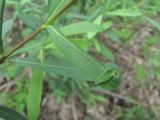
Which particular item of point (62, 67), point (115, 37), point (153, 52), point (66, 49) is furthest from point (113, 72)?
point (153, 52)

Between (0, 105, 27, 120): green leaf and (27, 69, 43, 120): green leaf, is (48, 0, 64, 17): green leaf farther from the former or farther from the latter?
(0, 105, 27, 120): green leaf

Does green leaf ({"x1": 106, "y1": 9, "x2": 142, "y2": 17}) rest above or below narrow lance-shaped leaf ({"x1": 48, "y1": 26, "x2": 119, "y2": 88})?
below

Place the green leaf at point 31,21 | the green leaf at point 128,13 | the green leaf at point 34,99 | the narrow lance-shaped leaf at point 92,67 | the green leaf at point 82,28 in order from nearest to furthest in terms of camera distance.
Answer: the narrow lance-shaped leaf at point 92,67, the green leaf at point 34,99, the green leaf at point 82,28, the green leaf at point 128,13, the green leaf at point 31,21

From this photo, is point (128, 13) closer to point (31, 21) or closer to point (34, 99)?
point (31, 21)

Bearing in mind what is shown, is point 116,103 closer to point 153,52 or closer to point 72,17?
point 153,52

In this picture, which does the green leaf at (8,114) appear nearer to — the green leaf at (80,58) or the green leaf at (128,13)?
the green leaf at (80,58)

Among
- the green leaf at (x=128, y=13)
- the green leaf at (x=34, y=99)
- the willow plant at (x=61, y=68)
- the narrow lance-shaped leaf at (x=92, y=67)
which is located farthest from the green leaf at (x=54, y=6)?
the green leaf at (x=128, y=13)

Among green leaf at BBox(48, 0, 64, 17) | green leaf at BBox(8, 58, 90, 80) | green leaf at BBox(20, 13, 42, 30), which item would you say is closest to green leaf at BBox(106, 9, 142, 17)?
green leaf at BBox(20, 13, 42, 30)

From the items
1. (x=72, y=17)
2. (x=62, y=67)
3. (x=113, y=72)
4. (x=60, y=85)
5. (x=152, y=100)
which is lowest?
(x=152, y=100)
